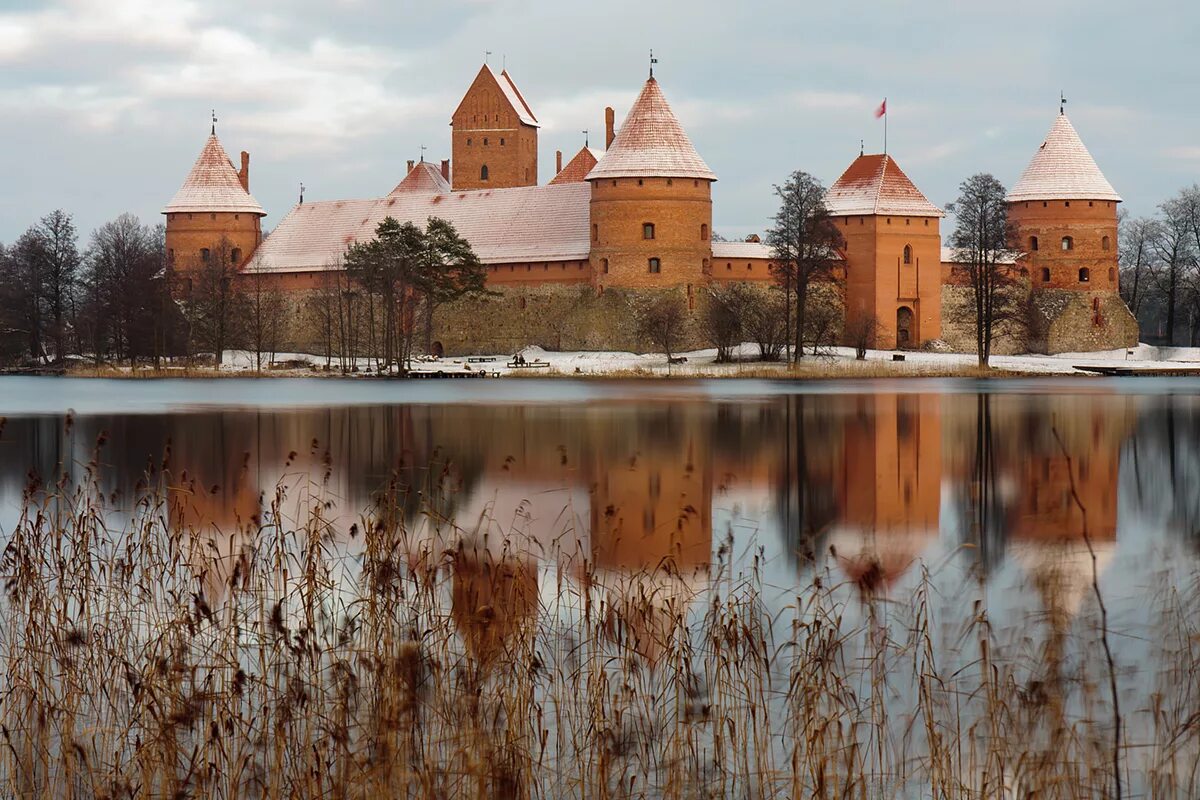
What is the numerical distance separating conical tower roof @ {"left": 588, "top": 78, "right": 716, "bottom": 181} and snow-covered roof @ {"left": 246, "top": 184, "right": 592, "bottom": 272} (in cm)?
293

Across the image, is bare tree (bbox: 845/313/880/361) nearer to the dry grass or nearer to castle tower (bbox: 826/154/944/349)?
castle tower (bbox: 826/154/944/349)

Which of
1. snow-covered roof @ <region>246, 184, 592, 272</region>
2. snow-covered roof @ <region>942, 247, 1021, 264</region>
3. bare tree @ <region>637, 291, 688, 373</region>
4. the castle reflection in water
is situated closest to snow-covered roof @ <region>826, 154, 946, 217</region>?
snow-covered roof @ <region>942, 247, 1021, 264</region>

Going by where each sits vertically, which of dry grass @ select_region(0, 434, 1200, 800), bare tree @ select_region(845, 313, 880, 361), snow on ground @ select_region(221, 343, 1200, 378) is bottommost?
dry grass @ select_region(0, 434, 1200, 800)

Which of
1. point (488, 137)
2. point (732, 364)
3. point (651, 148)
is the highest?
point (488, 137)

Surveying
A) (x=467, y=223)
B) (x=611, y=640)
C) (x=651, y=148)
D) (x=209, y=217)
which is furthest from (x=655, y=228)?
(x=611, y=640)

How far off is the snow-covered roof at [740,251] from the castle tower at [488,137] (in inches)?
497

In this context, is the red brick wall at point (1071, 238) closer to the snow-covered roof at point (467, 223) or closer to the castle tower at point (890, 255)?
the castle tower at point (890, 255)

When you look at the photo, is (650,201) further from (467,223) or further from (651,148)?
(467,223)

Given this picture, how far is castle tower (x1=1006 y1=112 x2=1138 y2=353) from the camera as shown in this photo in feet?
153

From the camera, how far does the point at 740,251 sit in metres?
46.1

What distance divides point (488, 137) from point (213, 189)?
33.8 ft

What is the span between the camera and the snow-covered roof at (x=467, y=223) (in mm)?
47438

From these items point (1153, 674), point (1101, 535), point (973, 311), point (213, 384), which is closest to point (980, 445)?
point (1101, 535)

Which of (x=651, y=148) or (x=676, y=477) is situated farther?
(x=651, y=148)
